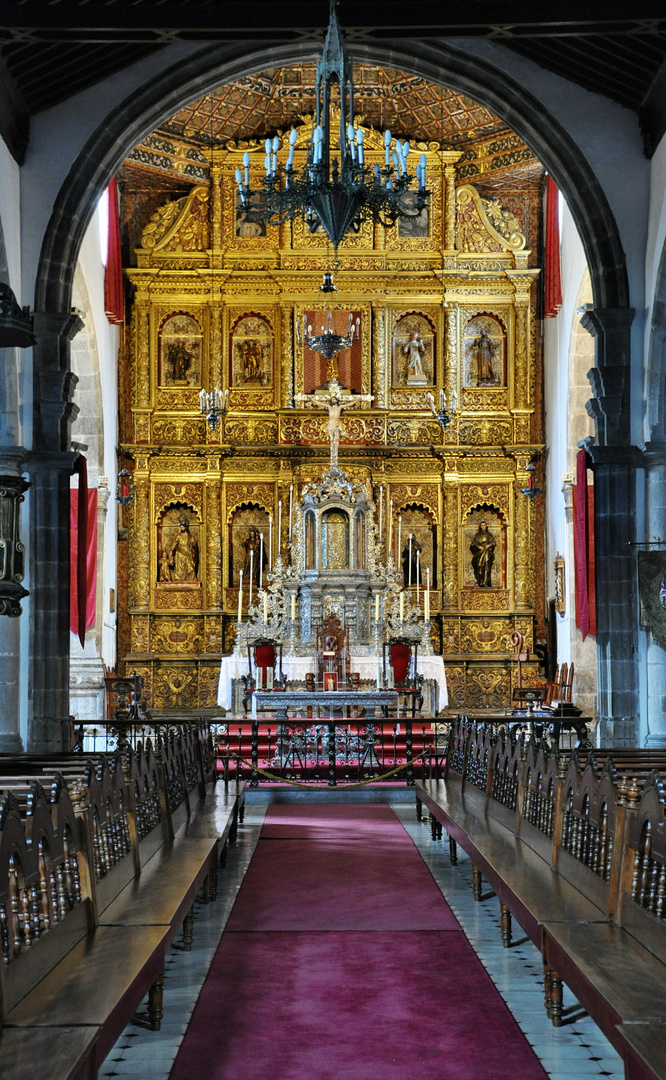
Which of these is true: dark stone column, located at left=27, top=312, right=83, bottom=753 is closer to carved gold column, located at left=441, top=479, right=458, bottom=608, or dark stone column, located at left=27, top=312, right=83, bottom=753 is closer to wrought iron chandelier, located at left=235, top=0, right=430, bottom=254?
wrought iron chandelier, located at left=235, top=0, right=430, bottom=254

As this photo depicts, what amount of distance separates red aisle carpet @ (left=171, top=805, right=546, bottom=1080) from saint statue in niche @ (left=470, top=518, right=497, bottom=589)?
1149 cm

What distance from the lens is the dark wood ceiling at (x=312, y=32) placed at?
10.3m

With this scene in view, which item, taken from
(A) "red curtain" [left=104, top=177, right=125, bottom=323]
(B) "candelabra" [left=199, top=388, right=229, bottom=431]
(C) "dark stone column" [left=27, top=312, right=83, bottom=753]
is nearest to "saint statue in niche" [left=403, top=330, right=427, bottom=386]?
(B) "candelabra" [left=199, top=388, right=229, bottom=431]

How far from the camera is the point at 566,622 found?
722 inches

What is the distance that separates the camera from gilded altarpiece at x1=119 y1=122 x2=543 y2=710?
1950 centimetres

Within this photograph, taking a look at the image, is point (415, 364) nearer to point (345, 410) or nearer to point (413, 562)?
point (345, 410)

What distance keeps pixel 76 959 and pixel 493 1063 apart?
152 cm

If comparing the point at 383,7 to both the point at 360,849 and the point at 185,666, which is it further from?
the point at 185,666

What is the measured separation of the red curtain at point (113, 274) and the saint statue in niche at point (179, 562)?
361 centimetres

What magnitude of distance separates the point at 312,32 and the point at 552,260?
8.65 metres

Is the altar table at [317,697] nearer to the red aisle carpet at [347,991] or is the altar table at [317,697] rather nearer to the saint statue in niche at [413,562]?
the red aisle carpet at [347,991]

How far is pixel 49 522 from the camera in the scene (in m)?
12.0

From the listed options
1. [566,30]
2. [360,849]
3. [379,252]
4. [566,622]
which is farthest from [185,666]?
[566,30]

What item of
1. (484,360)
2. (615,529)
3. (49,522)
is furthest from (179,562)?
(615,529)
